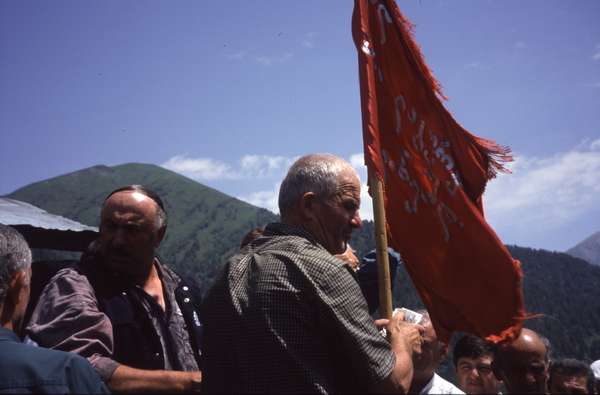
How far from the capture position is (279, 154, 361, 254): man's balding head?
7.49 feet

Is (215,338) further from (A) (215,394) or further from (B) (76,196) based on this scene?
(B) (76,196)

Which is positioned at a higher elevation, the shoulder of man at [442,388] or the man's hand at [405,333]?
the man's hand at [405,333]

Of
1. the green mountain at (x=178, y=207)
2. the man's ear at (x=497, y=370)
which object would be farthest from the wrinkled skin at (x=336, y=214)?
the green mountain at (x=178, y=207)

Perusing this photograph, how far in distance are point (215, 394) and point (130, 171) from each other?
194230 mm

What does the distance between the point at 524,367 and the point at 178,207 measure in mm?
159689

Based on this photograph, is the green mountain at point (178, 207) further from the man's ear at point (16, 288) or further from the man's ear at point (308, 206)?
the man's ear at point (16, 288)

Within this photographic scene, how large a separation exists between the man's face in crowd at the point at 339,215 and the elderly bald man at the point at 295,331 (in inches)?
8.6

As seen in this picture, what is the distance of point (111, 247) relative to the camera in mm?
2930

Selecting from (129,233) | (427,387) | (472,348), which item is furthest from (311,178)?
(472,348)

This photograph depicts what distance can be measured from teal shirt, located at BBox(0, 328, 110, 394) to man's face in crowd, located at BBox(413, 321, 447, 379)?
7.30 feet

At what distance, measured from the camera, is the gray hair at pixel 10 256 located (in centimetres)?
180

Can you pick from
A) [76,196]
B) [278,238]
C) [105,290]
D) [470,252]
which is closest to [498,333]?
[470,252]

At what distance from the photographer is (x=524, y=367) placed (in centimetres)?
328

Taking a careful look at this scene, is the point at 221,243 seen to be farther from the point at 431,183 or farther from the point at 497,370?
the point at 431,183
